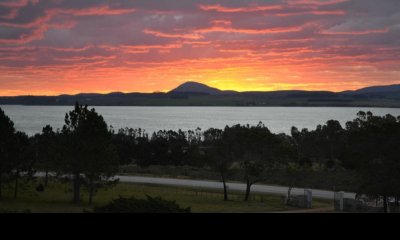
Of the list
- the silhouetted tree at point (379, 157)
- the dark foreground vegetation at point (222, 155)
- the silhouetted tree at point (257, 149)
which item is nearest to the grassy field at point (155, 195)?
the dark foreground vegetation at point (222, 155)

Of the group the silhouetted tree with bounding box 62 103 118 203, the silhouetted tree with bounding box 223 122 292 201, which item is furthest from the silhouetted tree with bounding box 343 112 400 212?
the silhouetted tree with bounding box 62 103 118 203

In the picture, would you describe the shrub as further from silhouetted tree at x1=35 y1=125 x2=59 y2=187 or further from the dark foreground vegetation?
silhouetted tree at x1=35 y1=125 x2=59 y2=187

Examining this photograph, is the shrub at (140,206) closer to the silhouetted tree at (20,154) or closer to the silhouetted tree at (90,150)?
the silhouetted tree at (90,150)

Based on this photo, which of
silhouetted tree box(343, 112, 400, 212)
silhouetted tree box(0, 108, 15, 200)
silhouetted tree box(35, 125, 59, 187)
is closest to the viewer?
silhouetted tree box(343, 112, 400, 212)

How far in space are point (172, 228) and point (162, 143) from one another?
237 feet

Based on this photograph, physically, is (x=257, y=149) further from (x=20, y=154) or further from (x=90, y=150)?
(x=20, y=154)

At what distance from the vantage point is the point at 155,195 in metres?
36.4

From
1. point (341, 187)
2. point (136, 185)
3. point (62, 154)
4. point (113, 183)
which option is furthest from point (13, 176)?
point (341, 187)

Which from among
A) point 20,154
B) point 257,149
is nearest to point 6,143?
point 20,154

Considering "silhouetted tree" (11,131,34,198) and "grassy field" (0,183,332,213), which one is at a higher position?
"silhouetted tree" (11,131,34,198)

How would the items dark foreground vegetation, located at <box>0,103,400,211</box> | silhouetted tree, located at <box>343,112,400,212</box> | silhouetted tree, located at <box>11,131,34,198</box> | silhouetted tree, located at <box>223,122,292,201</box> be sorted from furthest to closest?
silhouetted tree, located at <box>223,122,292,201</box> < silhouetted tree, located at <box>11,131,34,198</box> < dark foreground vegetation, located at <box>0,103,400,211</box> < silhouetted tree, located at <box>343,112,400,212</box>

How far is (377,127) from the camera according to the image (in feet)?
100.0

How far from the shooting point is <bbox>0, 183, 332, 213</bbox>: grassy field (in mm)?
30688

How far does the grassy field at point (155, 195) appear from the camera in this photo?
30688mm
